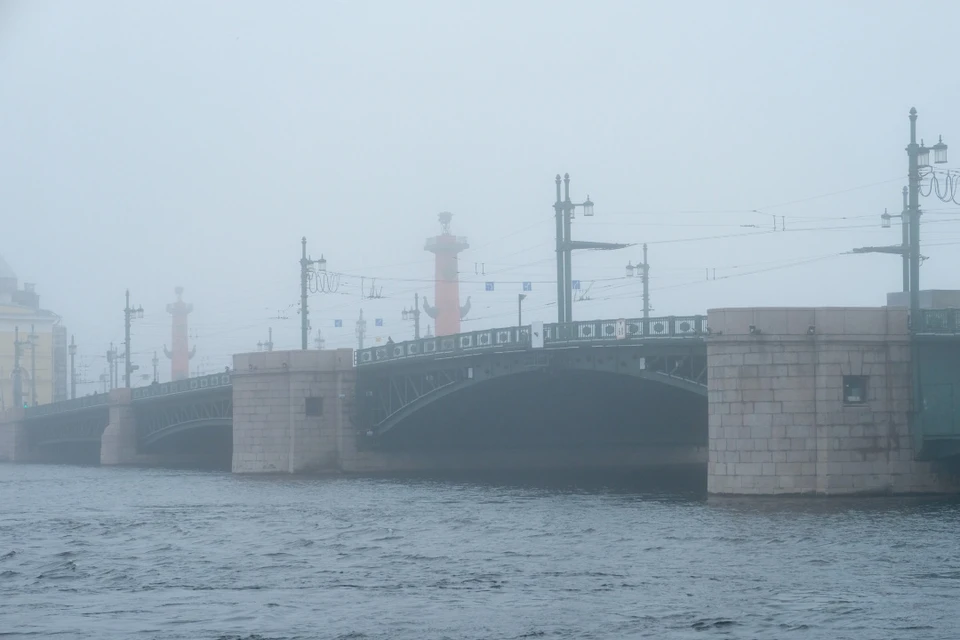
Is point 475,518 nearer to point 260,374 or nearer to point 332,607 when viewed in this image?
point 332,607

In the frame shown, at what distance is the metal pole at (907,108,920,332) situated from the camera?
37.3 metres

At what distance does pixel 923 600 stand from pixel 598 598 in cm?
523

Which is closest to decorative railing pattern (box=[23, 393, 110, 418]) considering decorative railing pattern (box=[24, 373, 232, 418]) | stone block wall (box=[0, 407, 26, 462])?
decorative railing pattern (box=[24, 373, 232, 418])

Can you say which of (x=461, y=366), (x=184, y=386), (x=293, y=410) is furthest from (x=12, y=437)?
(x=461, y=366)

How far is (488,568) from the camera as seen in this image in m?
27.5

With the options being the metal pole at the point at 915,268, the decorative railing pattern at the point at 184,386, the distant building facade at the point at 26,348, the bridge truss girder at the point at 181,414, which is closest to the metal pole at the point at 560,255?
the metal pole at the point at 915,268

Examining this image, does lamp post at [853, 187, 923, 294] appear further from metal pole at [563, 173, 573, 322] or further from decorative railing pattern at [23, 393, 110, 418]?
decorative railing pattern at [23, 393, 110, 418]

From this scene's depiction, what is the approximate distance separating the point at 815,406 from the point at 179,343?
13283 cm

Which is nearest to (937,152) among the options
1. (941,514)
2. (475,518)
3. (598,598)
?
(941,514)

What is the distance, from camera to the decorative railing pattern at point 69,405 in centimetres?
8525

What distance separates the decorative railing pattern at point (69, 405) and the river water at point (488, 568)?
4074 cm

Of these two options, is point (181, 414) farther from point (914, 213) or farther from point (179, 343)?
point (179, 343)

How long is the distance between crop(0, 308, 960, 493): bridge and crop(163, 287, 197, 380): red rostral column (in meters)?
73.8

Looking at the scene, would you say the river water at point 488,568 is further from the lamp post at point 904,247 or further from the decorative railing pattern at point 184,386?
the decorative railing pattern at point 184,386
